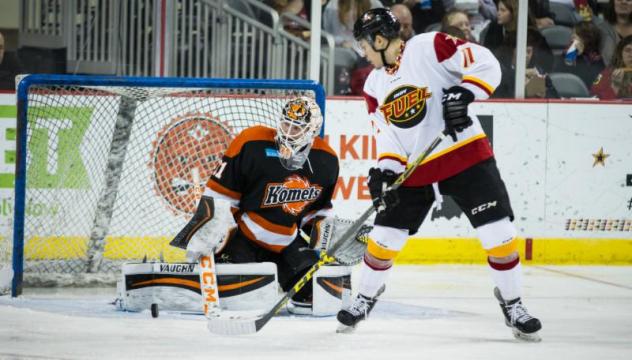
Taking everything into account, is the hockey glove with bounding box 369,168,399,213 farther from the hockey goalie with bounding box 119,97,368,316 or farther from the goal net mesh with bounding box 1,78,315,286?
the goal net mesh with bounding box 1,78,315,286

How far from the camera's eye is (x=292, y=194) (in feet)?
12.8

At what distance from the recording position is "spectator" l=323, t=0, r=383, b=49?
6277 millimetres

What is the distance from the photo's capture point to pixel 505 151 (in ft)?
20.0

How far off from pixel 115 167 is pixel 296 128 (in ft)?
4.50

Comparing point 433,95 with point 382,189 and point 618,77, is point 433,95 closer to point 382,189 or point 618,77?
point 382,189

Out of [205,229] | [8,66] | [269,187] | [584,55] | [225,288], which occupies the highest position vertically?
[584,55]

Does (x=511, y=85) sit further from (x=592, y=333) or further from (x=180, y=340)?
(x=180, y=340)

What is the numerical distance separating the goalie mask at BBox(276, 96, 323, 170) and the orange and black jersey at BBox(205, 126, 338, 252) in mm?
45

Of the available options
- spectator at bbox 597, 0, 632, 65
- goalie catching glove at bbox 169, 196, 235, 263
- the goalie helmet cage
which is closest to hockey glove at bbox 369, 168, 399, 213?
goalie catching glove at bbox 169, 196, 235, 263

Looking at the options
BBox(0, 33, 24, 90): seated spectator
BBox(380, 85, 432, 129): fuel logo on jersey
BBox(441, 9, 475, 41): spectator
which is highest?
BBox(441, 9, 475, 41): spectator

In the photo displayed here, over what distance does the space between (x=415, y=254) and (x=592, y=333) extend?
233 cm

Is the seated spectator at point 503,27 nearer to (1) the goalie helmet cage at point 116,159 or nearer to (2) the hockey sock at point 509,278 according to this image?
(1) the goalie helmet cage at point 116,159

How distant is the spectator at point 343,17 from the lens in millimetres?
6277

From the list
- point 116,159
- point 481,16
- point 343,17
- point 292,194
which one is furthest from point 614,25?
point 292,194
